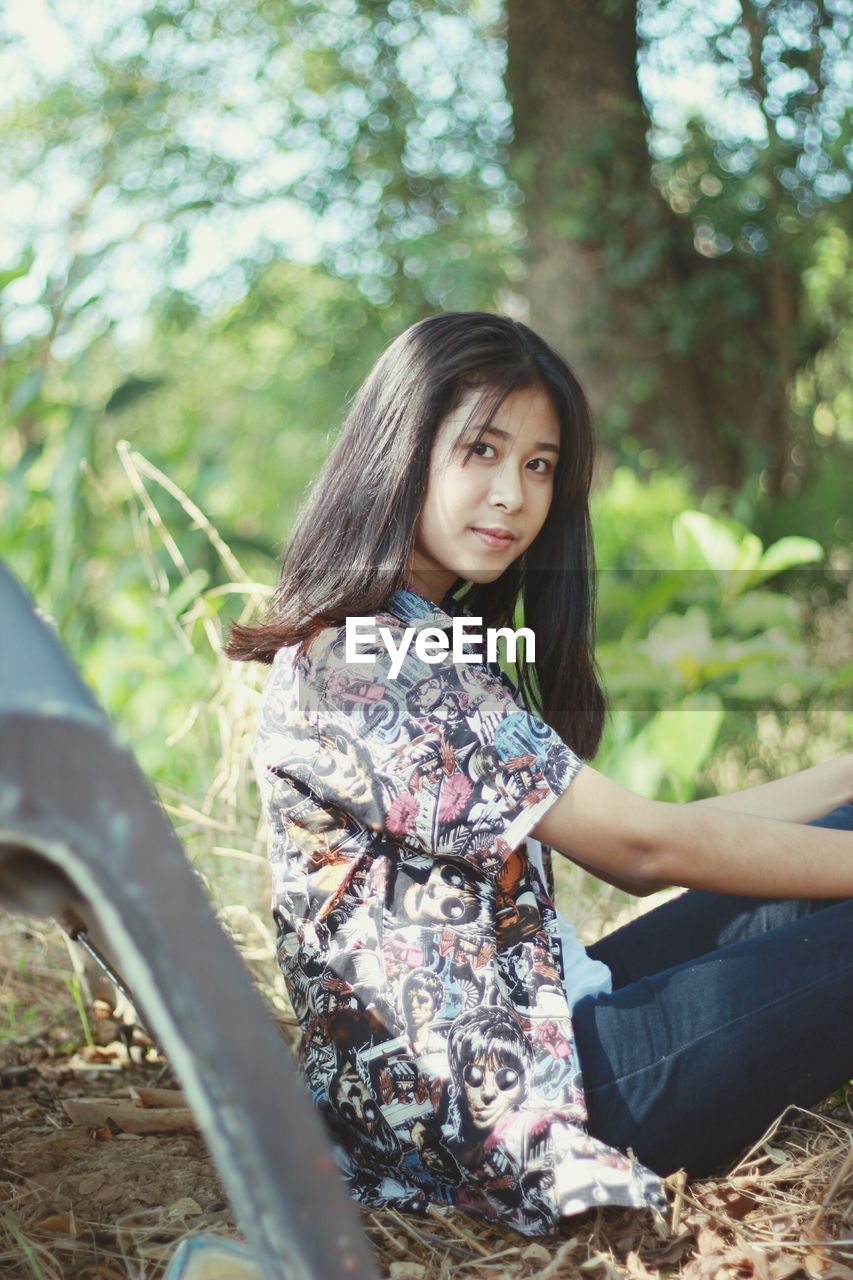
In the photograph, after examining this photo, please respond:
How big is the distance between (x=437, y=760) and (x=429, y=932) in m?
0.21

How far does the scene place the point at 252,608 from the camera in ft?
9.43

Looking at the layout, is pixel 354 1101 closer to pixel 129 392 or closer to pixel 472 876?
pixel 472 876

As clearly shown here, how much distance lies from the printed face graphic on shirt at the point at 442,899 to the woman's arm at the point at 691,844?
11 centimetres

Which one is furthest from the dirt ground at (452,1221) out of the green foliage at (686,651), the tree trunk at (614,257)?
the tree trunk at (614,257)

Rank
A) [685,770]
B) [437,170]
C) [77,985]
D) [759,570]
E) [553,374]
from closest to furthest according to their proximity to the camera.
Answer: [553,374] → [77,985] → [685,770] → [759,570] → [437,170]

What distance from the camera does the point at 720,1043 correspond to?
4.95 ft

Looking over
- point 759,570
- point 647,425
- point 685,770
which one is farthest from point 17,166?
point 685,770

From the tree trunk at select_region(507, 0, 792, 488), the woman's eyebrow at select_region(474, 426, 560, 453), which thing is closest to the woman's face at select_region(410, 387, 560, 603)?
the woman's eyebrow at select_region(474, 426, 560, 453)

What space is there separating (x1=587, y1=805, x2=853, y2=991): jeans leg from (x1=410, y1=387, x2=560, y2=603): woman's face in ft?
2.03

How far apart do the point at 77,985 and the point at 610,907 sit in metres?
1.09

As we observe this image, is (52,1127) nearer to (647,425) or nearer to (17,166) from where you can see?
(647,425)

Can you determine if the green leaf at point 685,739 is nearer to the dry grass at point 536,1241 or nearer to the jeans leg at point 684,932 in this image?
the jeans leg at point 684,932

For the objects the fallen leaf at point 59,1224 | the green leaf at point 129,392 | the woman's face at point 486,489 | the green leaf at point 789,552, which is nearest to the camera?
the fallen leaf at point 59,1224

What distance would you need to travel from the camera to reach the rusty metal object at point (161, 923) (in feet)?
2.59
